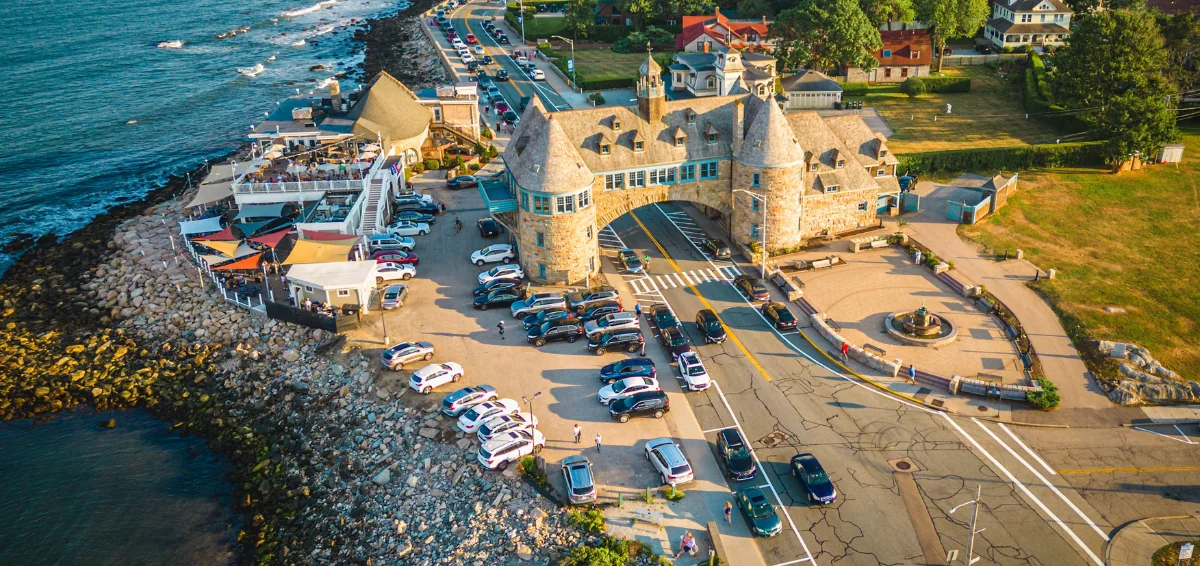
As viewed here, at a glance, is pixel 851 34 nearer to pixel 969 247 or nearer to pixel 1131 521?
pixel 969 247

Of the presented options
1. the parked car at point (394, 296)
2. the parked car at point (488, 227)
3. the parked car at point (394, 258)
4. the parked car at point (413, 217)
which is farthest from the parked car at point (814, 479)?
the parked car at point (413, 217)

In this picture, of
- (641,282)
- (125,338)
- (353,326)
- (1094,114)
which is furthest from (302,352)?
(1094,114)

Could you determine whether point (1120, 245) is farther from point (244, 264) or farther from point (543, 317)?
point (244, 264)

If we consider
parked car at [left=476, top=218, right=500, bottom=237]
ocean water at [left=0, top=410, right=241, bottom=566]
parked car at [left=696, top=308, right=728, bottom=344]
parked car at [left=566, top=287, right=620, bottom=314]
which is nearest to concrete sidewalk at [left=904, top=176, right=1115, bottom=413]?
parked car at [left=696, top=308, right=728, bottom=344]

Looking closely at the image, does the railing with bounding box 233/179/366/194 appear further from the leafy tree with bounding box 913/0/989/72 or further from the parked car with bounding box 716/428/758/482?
the leafy tree with bounding box 913/0/989/72

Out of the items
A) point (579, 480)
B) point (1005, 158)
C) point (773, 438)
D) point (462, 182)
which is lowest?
point (773, 438)

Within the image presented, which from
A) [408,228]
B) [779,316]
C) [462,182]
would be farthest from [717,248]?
[462,182]
